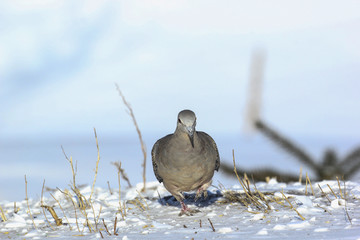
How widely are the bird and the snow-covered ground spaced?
44 cm

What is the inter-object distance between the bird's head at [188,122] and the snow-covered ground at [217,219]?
3.58 ft

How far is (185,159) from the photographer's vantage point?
5.60 m

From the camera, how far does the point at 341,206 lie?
545cm

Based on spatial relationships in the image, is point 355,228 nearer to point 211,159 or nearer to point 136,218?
point 211,159

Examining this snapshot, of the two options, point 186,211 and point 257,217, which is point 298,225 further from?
point 186,211

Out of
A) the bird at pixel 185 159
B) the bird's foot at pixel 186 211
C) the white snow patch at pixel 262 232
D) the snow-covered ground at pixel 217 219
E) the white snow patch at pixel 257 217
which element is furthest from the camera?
the bird's foot at pixel 186 211

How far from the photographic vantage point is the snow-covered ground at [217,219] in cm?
448

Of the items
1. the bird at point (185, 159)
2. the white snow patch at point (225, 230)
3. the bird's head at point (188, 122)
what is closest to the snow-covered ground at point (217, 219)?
the white snow patch at point (225, 230)

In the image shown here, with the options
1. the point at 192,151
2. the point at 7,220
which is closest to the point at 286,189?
the point at 192,151

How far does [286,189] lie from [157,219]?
237cm

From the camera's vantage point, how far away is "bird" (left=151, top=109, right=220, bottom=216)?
18.2 feet

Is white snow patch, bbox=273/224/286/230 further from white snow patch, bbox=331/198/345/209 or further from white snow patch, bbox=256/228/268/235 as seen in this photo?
white snow patch, bbox=331/198/345/209

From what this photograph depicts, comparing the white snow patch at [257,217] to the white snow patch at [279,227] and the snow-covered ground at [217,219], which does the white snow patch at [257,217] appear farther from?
the white snow patch at [279,227]

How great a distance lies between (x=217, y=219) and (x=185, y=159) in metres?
0.84
